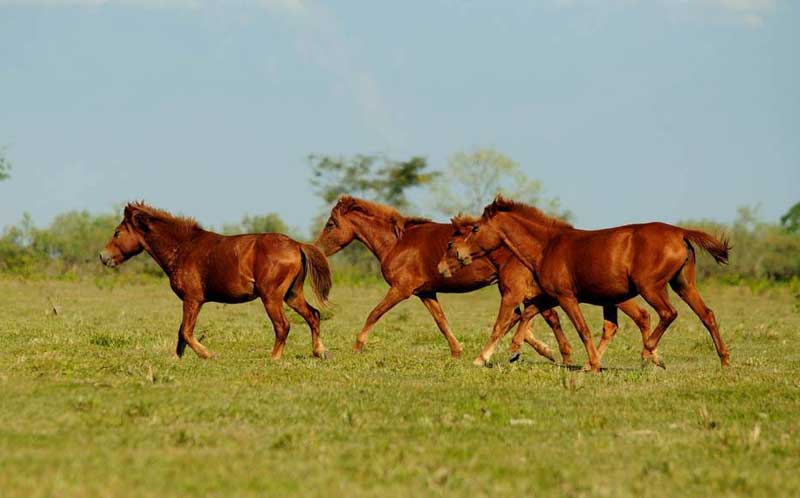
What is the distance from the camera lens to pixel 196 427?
9.25 m

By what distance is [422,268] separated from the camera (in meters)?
17.7

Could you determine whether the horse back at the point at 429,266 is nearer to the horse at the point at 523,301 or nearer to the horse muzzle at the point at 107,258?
the horse at the point at 523,301

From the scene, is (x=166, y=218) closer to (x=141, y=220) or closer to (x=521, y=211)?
(x=141, y=220)

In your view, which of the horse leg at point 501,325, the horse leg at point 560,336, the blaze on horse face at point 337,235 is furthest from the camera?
the blaze on horse face at point 337,235

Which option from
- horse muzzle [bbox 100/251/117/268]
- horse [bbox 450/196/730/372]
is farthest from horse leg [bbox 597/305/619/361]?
horse muzzle [bbox 100/251/117/268]

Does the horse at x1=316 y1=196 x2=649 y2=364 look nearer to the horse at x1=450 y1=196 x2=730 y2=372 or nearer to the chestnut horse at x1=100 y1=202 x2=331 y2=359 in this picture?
the horse at x1=450 y1=196 x2=730 y2=372

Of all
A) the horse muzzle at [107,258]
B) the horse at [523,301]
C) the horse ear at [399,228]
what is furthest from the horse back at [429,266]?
the horse muzzle at [107,258]

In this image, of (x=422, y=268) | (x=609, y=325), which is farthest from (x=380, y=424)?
(x=422, y=268)

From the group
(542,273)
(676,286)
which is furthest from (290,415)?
(676,286)

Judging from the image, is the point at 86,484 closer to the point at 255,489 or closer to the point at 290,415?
the point at 255,489

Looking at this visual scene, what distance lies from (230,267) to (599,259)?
519 cm

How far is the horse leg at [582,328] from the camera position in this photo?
47.3 ft

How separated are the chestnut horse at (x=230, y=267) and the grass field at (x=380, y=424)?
2.41 feet

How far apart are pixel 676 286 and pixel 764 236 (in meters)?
73.1
